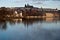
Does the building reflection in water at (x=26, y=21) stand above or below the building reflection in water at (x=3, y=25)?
above

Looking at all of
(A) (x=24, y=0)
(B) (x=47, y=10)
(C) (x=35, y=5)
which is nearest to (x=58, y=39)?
(B) (x=47, y=10)

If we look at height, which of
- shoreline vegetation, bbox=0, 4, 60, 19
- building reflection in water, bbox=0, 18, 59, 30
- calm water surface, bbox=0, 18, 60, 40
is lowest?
calm water surface, bbox=0, 18, 60, 40

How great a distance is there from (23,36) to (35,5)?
0.40 meters

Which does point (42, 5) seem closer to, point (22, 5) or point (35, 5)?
point (35, 5)

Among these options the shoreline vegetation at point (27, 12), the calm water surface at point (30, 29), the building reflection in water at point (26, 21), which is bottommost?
the calm water surface at point (30, 29)

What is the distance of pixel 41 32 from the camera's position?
1733 mm

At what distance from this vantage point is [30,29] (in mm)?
1743

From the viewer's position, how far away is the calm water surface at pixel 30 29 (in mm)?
1710

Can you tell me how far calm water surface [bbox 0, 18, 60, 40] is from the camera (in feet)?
5.61

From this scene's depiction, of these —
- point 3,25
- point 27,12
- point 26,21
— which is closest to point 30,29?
point 26,21

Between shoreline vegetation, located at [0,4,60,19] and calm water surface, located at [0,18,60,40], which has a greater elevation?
shoreline vegetation, located at [0,4,60,19]

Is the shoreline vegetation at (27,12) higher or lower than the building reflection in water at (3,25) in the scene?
higher

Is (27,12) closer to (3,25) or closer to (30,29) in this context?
(30,29)

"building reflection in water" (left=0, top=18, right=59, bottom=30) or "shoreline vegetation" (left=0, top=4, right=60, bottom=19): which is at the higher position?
"shoreline vegetation" (left=0, top=4, right=60, bottom=19)
